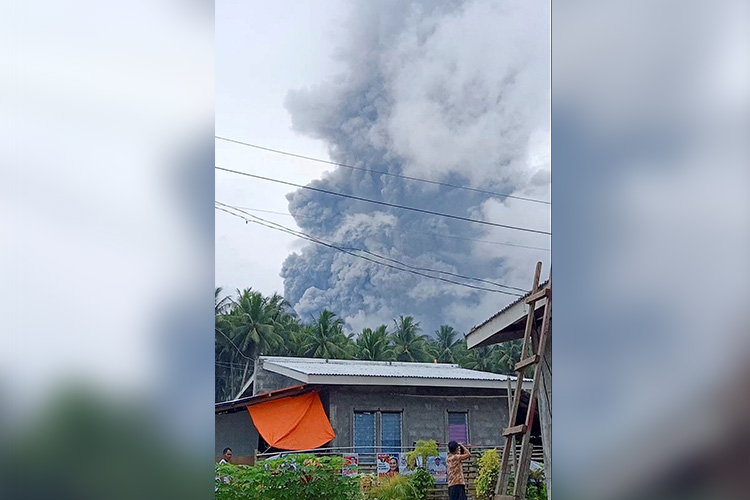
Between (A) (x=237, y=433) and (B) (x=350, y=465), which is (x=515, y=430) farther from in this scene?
(A) (x=237, y=433)

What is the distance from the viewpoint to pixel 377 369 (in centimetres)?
311

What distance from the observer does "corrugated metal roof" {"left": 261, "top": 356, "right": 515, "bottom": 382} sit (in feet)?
9.90

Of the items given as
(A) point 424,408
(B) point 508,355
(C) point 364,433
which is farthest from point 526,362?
(C) point 364,433

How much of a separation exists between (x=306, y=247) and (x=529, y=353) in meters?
0.96

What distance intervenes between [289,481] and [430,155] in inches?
51.1

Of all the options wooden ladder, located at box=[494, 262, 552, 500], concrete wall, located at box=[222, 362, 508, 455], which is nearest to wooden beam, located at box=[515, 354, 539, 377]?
wooden ladder, located at box=[494, 262, 552, 500]

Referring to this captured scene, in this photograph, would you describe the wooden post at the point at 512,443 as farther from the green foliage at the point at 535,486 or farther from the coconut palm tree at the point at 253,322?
the coconut palm tree at the point at 253,322

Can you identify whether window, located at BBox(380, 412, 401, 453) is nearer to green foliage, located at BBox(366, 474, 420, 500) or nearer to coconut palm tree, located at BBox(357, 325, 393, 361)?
green foliage, located at BBox(366, 474, 420, 500)

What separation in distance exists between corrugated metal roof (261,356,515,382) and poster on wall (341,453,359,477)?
0.97 feet
